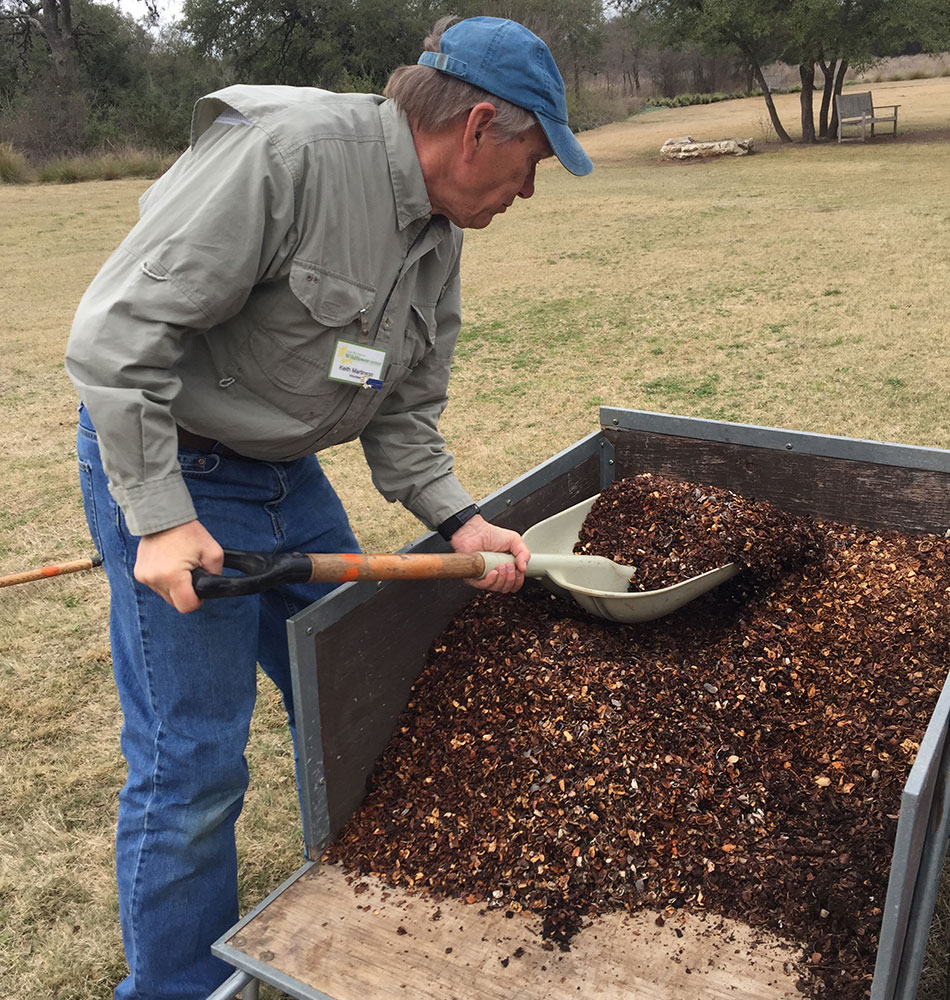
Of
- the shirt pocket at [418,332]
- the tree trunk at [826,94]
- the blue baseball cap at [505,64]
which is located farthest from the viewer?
the tree trunk at [826,94]

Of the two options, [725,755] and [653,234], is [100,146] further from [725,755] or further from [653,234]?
[725,755]

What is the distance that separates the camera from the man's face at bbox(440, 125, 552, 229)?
59.7 inches

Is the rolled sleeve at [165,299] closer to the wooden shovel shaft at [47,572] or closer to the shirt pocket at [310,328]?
the shirt pocket at [310,328]

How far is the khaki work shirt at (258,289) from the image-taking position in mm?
1325

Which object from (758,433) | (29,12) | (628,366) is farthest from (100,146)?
(758,433)

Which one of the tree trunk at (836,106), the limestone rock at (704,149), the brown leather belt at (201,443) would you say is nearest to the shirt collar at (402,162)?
the brown leather belt at (201,443)

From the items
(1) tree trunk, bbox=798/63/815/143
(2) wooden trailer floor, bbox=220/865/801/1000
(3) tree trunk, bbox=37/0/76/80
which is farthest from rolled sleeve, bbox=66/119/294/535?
(3) tree trunk, bbox=37/0/76/80

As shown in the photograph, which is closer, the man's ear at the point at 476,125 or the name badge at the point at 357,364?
the man's ear at the point at 476,125

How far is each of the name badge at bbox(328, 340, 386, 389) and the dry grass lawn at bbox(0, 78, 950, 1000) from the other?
136 centimetres

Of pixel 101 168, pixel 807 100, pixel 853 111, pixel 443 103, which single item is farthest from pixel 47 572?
pixel 853 111

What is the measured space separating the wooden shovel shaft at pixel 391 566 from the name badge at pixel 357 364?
29cm

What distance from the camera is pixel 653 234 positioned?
10930mm

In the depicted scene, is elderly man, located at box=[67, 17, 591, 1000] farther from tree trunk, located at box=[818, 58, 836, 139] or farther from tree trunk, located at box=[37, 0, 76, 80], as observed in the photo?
tree trunk, located at box=[37, 0, 76, 80]

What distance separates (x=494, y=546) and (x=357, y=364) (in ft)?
1.72
